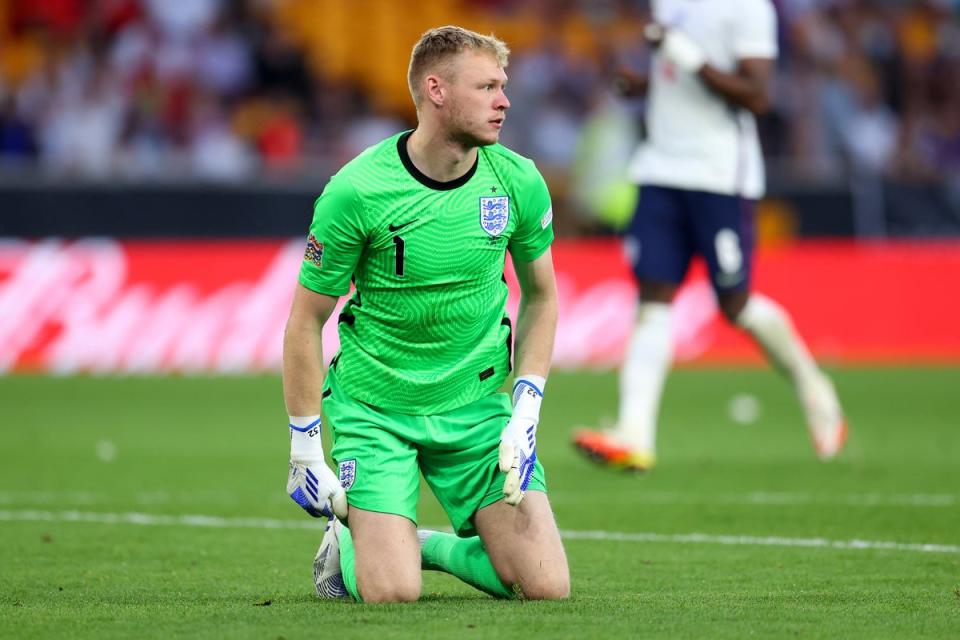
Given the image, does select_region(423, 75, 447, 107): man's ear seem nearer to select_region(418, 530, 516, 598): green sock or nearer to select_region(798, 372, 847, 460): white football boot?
select_region(418, 530, 516, 598): green sock

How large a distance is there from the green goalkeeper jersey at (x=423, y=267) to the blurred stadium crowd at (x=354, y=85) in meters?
11.9

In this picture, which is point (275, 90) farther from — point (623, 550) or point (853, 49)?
point (623, 550)

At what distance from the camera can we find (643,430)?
30.1ft

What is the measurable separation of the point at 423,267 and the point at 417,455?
672 mm

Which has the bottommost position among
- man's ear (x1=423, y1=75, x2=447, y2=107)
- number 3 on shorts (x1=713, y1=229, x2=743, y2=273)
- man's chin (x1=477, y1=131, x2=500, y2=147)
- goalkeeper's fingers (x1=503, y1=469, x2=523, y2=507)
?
number 3 on shorts (x1=713, y1=229, x2=743, y2=273)

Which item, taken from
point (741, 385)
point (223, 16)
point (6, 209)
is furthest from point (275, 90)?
point (741, 385)

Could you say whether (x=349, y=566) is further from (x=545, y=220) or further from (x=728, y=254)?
(x=728, y=254)

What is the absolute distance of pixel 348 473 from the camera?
230 inches

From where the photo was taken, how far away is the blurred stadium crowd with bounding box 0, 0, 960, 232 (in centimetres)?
1838

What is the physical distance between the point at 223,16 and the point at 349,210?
49.7 feet

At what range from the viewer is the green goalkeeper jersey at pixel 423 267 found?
18.7 ft

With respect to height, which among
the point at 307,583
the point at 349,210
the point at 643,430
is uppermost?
the point at 349,210

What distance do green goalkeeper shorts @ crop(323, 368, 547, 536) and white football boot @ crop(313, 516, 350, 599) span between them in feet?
0.55

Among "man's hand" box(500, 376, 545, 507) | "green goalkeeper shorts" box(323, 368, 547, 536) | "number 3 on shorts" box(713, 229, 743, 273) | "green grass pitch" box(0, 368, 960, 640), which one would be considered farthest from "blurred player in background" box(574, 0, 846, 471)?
"man's hand" box(500, 376, 545, 507)
